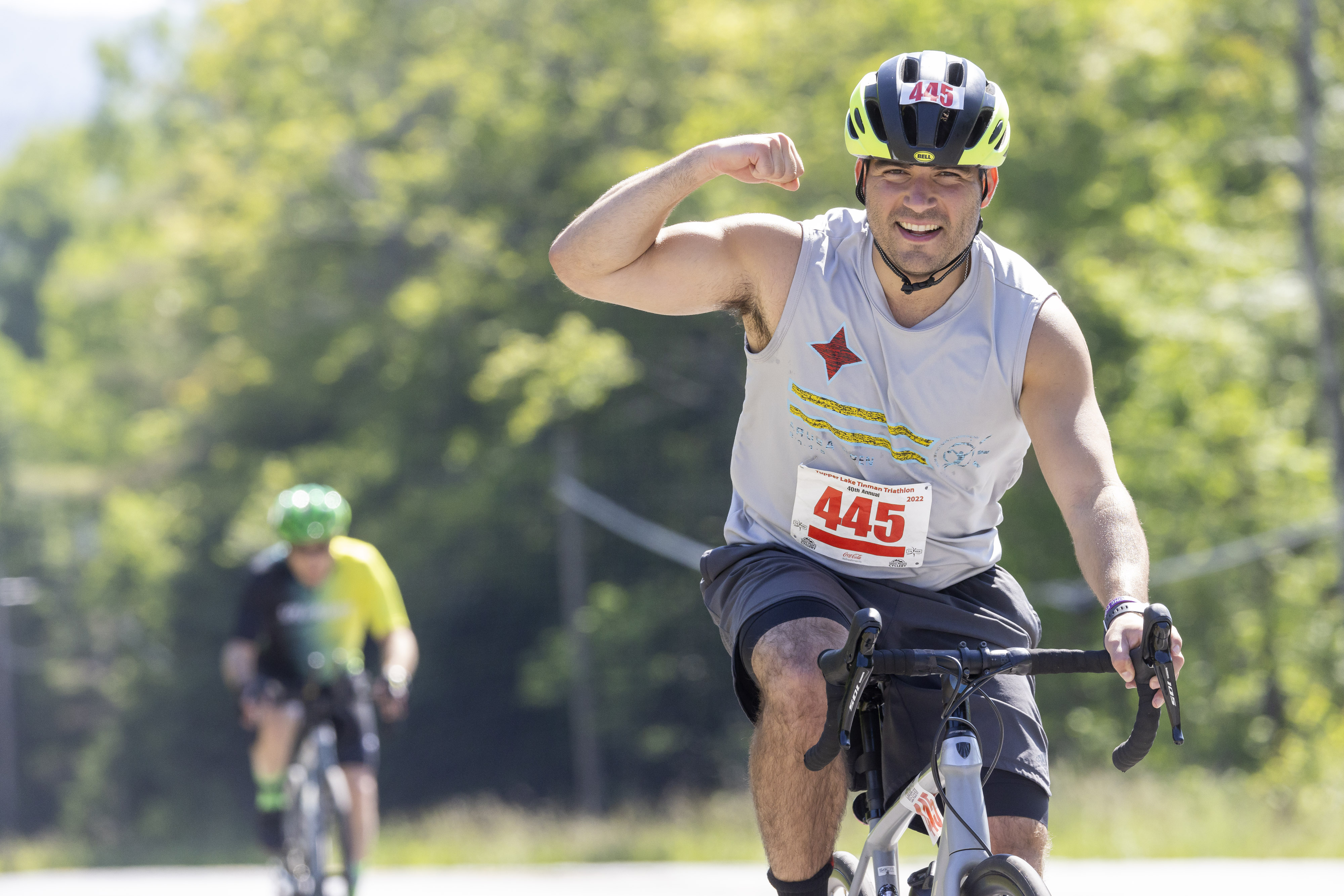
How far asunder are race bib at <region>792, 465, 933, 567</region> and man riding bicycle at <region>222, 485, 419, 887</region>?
502 centimetres

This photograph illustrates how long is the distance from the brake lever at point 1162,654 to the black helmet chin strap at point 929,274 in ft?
3.16

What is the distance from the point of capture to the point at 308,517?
8.69m

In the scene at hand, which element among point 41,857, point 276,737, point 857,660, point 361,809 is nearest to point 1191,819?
point 361,809

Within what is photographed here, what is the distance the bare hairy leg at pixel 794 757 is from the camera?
3.44 meters

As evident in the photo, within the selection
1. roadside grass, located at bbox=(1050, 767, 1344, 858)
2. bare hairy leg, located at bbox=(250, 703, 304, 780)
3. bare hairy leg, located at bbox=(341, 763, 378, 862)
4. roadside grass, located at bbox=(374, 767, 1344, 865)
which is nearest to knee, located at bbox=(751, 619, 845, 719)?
roadside grass, located at bbox=(374, 767, 1344, 865)

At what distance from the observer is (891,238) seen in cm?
370

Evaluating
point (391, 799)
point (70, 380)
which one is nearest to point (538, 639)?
point (391, 799)

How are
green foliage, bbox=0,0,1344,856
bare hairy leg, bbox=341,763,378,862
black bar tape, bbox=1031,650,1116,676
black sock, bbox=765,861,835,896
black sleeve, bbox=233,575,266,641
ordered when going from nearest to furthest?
black bar tape, bbox=1031,650,1116,676, black sock, bbox=765,861,835,896, bare hairy leg, bbox=341,763,378,862, black sleeve, bbox=233,575,266,641, green foliage, bbox=0,0,1344,856

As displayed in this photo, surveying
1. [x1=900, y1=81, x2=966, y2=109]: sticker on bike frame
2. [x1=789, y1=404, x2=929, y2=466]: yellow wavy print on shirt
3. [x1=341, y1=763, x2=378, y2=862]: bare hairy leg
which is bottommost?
[x1=341, y1=763, x2=378, y2=862]: bare hairy leg

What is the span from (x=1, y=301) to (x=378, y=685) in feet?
192

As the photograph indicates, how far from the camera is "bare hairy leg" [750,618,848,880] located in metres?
3.44

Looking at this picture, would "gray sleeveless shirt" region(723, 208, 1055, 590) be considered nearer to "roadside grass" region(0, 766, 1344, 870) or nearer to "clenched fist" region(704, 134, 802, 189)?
"clenched fist" region(704, 134, 802, 189)

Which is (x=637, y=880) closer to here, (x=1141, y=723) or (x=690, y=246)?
(x=690, y=246)

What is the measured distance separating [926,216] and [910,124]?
0.20 meters
